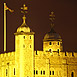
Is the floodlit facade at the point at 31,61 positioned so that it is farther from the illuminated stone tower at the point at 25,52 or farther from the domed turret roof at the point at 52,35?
the domed turret roof at the point at 52,35

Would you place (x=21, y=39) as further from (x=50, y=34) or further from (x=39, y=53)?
(x=50, y=34)

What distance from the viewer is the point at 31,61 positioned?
4114 inches

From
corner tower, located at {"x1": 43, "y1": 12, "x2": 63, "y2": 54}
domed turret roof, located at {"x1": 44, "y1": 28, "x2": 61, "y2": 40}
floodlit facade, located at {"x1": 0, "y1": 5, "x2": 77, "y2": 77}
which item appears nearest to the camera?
floodlit facade, located at {"x1": 0, "y1": 5, "x2": 77, "y2": 77}

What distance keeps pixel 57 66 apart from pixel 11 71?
7.60m

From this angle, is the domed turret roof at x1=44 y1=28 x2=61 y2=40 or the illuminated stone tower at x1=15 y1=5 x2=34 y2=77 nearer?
the illuminated stone tower at x1=15 y1=5 x2=34 y2=77

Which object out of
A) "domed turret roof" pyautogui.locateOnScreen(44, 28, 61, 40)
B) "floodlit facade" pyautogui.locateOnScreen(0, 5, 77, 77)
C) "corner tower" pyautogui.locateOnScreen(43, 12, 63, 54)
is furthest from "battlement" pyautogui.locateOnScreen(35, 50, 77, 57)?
"domed turret roof" pyautogui.locateOnScreen(44, 28, 61, 40)

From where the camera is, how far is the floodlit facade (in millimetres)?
104188

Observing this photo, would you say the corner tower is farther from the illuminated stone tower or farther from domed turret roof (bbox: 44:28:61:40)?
the illuminated stone tower

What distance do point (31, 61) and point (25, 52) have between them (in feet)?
5.79

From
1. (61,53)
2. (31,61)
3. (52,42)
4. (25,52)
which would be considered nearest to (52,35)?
(52,42)

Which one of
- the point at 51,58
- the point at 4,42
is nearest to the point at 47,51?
the point at 51,58

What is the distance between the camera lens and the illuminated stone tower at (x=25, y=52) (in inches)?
4094

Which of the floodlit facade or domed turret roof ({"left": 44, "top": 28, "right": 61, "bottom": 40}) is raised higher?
domed turret roof ({"left": 44, "top": 28, "right": 61, "bottom": 40})

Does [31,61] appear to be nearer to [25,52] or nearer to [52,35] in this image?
[25,52]
